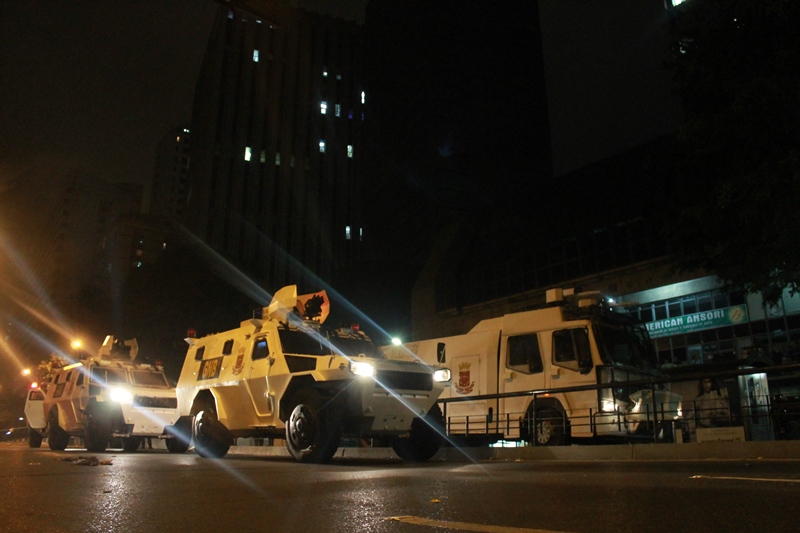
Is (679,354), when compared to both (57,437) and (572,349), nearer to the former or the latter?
(572,349)

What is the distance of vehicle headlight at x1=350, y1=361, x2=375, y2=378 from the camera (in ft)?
32.1

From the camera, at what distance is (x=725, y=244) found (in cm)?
1493

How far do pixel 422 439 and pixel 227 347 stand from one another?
4.21m

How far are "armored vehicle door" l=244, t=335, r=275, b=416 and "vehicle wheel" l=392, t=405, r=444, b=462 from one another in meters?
2.35

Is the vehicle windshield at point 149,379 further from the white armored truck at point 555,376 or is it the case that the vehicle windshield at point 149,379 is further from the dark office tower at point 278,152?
the dark office tower at point 278,152

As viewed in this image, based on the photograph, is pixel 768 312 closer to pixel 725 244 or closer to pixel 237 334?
pixel 725 244

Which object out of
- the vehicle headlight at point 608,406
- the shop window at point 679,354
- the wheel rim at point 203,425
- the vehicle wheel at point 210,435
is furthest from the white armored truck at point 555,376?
the shop window at point 679,354

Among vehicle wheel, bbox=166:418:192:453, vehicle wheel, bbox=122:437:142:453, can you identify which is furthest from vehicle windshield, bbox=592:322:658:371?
vehicle wheel, bbox=122:437:142:453

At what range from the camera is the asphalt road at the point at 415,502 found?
12.6 ft

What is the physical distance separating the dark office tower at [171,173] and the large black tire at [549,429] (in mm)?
153501

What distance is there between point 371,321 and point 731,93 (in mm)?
36386

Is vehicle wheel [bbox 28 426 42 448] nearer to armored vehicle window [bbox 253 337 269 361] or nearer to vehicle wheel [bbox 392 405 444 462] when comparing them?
armored vehicle window [bbox 253 337 269 361]

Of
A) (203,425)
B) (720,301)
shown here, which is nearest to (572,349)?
(203,425)

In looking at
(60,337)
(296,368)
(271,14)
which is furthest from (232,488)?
(60,337)
